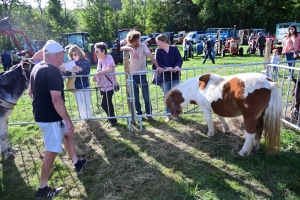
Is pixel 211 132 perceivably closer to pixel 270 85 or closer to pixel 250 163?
pixel 250 163

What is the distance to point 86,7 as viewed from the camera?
3700cm

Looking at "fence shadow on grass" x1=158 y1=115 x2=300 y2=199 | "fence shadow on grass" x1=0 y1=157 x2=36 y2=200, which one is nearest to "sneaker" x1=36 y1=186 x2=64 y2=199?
"fence shadow on grass" x1=0 y1=157 x2=36 y2=200

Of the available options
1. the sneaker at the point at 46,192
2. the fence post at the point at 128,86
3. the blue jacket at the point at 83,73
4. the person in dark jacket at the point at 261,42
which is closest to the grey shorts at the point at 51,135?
the sneaker at the point at 46,192

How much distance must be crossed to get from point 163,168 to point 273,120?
1.75 meters

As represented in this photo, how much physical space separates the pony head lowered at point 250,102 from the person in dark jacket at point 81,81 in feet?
7.81

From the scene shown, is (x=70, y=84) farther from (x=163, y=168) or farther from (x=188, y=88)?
(x=163, y=168)

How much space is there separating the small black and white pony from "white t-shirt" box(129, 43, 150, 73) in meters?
1.91

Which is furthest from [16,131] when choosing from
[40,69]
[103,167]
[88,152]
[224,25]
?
[224,25]

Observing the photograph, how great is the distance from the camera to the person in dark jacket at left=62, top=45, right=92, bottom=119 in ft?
15.0

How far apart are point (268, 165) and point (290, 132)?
1298 mm

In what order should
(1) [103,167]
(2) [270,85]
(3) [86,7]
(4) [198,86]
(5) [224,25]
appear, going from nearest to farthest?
(2) [270,85] < (1) [103,167] < (4) [198,86] < (3) [86,7] < (5) [224,25]

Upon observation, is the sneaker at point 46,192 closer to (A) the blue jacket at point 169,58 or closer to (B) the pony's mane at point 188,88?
(B) the pony's mane at point 188,88

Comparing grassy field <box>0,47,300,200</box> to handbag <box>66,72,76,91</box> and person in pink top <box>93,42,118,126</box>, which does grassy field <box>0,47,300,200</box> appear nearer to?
person in pink top <box>93,42,118,126</box>

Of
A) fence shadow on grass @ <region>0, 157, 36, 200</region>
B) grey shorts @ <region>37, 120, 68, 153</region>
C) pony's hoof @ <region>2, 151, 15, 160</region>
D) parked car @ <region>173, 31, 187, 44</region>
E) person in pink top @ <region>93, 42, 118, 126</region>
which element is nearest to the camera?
grey shorts @ <region>37, 120, 68, 153</region>
